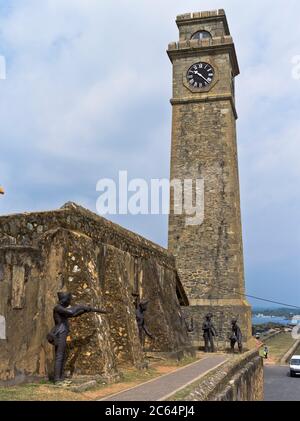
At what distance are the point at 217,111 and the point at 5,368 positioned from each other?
2209cm

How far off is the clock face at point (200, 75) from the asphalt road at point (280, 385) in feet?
54.2

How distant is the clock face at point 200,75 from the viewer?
93.6ft

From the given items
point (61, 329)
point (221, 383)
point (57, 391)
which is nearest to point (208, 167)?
point (221, 383)

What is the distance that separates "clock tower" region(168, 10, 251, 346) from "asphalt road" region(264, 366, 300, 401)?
2.83 metres

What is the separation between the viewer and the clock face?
28.5 m

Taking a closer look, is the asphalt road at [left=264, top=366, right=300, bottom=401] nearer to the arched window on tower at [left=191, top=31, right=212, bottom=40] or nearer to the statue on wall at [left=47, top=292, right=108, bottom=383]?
the statue on wall at [left=47, top=292, right=108, bottom=383]

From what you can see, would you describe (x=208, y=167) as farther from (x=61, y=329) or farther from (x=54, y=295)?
(x=61, y=329)

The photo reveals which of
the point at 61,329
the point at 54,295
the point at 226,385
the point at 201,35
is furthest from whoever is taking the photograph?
the point at 201,35

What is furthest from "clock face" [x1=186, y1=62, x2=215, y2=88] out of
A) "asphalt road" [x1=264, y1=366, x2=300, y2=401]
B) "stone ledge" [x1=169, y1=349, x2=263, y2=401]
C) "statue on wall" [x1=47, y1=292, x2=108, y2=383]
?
"statue on wall" [x1=47, y1=292, x2=108, y2=383]

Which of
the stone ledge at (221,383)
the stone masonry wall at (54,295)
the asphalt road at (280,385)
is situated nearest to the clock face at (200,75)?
the asphalt road at (280,385)

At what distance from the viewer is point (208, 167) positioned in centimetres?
2730

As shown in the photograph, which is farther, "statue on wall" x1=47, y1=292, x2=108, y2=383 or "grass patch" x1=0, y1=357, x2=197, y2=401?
"statue on wall" x1=47, y1=292, x2=108, y2=383

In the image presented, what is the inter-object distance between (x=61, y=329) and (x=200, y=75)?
→ 906 inches
